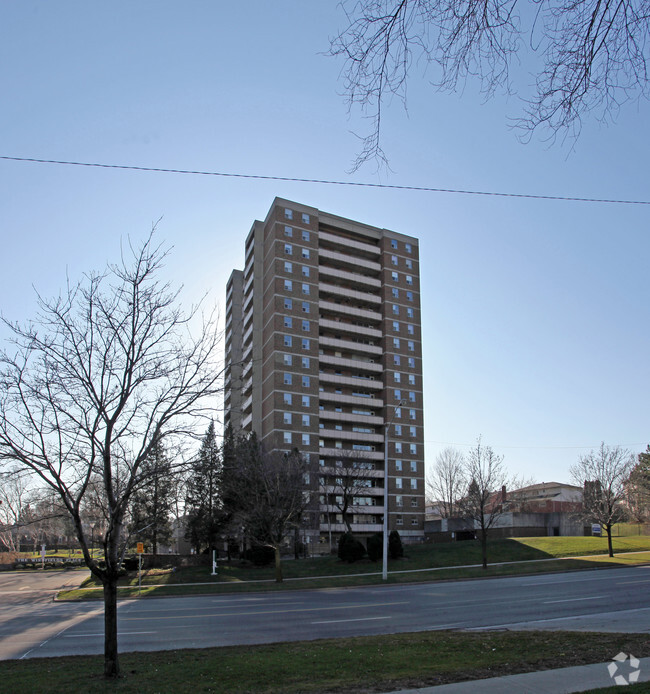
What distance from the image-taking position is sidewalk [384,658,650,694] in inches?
280

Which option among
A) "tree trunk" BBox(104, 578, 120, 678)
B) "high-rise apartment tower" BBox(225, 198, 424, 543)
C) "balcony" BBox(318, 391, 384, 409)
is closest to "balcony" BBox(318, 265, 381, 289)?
"high-rise apartment tower" BBox(225, 198, 424, 543)

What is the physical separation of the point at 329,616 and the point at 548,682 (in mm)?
13295

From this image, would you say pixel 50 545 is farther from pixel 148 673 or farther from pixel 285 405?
pixel 148 673

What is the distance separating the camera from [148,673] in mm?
9773

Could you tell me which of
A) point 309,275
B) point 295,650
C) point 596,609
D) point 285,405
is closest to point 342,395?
point 285,405

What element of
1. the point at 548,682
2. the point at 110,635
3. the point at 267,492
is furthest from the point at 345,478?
the point at 548,682

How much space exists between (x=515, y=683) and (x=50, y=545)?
108 meters

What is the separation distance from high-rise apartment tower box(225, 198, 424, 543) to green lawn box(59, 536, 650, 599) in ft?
56.6

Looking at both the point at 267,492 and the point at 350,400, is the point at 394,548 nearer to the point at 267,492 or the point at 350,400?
the point at 267,492

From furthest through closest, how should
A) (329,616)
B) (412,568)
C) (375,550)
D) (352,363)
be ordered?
(352,363)
(375,550)
(412,568)
(329,616)

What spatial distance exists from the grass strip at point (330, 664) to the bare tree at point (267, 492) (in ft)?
87.9

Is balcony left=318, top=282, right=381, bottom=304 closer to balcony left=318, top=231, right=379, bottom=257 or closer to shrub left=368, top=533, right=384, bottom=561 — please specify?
balcony left=318, top=231, right=379, bottom=257

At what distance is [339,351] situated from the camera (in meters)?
77.8

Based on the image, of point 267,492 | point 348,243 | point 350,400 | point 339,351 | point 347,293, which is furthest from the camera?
point 348,243
